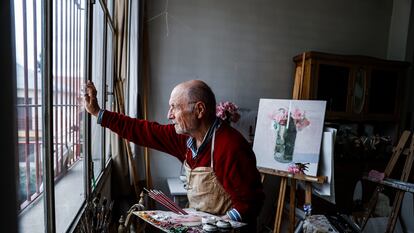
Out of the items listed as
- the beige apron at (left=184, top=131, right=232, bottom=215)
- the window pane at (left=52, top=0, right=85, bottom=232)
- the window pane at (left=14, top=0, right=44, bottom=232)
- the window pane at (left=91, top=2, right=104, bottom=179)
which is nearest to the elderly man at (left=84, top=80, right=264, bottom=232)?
the beige apron at (left=184, top=131, right=232, bottom=215)

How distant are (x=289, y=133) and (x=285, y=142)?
88 mm

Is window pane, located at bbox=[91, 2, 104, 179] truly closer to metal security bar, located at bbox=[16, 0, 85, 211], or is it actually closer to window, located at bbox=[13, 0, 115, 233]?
window, located at bbox=[13, 0, 115, 233]

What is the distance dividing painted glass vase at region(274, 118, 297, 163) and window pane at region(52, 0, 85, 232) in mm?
1602

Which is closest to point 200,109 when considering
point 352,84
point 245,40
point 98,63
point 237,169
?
point 237,169

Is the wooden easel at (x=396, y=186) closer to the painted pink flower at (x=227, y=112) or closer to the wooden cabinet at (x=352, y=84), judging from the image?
the wooden cabinet at (x=352, y=84)

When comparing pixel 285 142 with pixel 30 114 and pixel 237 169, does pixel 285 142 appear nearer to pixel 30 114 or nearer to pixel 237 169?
pixel 237 169

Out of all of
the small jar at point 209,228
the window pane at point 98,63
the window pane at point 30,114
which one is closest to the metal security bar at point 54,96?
the window pane at point 30,114

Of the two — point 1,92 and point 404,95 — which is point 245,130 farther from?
point 1,92

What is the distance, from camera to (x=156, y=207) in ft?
8.52

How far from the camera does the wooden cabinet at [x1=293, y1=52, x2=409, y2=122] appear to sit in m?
2.72

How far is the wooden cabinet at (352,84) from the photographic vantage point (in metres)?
Result: 2.72

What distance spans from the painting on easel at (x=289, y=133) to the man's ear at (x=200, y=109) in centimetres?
138

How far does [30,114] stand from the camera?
2.52 ft

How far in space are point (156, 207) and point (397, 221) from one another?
2.20 meters
